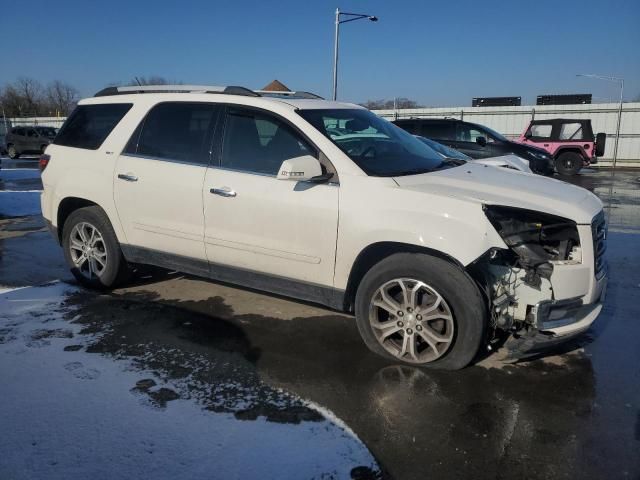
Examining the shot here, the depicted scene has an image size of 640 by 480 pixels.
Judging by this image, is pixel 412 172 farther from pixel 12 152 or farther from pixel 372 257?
pixel 12 152

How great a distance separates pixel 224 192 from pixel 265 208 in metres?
0.41

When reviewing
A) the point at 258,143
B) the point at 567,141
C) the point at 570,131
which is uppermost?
the point at 570,131

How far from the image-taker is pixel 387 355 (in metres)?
3.71

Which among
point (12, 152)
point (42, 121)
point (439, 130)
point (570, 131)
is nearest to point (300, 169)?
point (439, 130)

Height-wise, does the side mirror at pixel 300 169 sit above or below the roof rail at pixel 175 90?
below

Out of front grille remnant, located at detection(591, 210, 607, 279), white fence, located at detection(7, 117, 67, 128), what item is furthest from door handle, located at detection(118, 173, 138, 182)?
white fence, located at detection(7, 117, 67, 128)

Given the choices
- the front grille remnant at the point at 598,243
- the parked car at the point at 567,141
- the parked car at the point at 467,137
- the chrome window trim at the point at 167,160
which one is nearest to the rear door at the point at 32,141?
the parked car at the point at 467,137

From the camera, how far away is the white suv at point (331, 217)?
3.39m

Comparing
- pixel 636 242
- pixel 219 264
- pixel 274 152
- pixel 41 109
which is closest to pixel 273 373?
pixel 219 264

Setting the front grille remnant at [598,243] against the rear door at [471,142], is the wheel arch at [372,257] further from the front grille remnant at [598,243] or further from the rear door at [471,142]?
the rear door at [471,142]

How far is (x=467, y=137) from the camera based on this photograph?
13.8m

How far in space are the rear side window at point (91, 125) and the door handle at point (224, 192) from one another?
1.50 meters

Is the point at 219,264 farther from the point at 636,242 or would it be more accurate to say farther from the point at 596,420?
the point at 636,242

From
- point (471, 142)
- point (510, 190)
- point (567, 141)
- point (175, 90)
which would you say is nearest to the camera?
point (510, 190)
